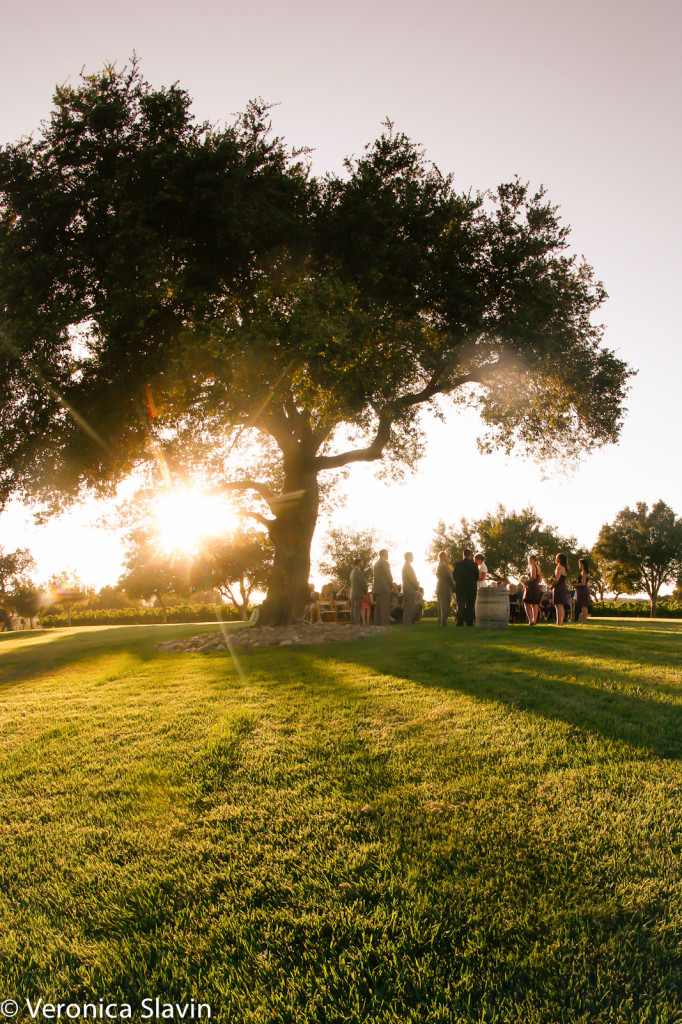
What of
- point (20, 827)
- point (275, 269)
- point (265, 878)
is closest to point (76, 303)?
point (275, 269)

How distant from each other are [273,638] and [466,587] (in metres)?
6.28

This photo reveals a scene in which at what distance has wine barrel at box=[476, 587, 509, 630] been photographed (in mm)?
16469

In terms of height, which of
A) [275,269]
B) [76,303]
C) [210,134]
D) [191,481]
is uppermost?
[210,134]

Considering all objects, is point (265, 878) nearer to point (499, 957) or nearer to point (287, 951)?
point (287, 951)

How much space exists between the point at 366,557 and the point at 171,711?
54.6 meters

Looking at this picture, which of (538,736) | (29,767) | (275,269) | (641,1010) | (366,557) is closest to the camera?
(641,1010)

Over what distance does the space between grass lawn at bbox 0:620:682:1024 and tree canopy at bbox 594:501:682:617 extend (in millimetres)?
64854

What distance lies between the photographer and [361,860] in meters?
3.45

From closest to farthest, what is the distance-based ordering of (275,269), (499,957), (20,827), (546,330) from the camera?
(499,957), (20,827), (275,269), (546,330)

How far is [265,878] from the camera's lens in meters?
3.38

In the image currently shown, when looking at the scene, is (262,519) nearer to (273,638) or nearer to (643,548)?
(273,638)

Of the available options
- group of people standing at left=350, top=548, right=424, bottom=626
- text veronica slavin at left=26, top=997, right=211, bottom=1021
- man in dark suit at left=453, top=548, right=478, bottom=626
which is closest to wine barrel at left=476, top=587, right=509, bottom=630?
man in dark suit at left=453, top=548, right=478, bottom=626

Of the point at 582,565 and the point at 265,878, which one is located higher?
the point at 582,565

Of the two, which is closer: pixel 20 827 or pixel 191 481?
pixel 20 827
